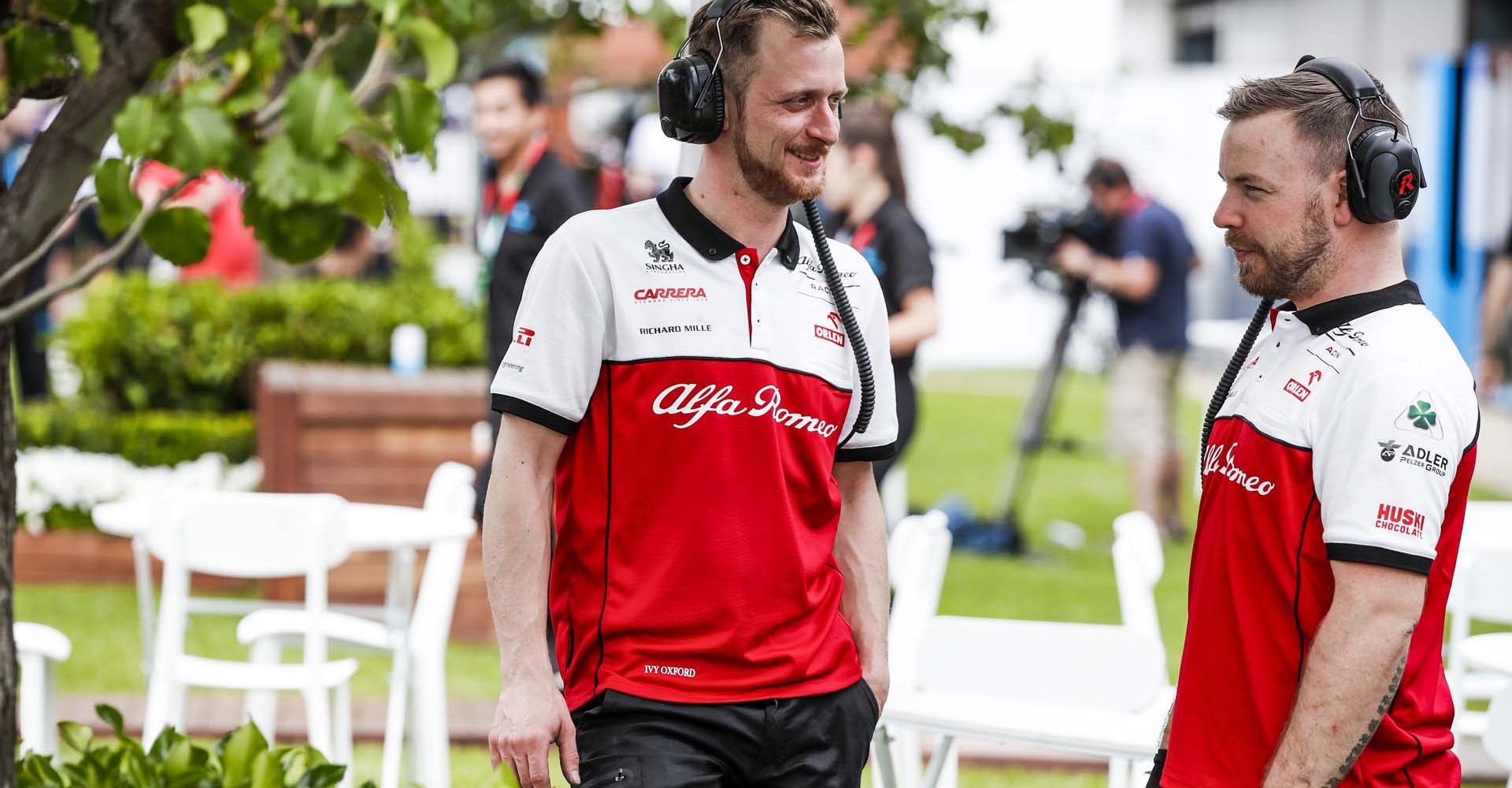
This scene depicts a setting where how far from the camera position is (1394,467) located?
198 centimetres

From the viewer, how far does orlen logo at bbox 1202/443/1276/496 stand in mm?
2094

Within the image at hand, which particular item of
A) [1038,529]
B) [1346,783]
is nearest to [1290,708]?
[1346,783]

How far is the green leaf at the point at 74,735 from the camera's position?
321cm

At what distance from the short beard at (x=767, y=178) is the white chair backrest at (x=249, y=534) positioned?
81.6 inches

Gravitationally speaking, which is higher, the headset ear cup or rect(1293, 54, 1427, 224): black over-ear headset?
the headset ear cup

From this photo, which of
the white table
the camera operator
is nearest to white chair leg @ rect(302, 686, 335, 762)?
the white table

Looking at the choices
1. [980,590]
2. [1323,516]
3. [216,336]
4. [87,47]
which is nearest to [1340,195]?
[1323,516]

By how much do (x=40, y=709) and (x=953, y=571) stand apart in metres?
5.69

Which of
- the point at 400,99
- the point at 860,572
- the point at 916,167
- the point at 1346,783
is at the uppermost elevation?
the point at 916,167

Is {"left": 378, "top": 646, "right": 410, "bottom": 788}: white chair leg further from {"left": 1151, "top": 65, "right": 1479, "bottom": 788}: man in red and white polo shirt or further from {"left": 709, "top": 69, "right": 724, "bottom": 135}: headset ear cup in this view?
{"left": 1151, "top": 65, "right": 1479, "bottom": 788}: man in red and white polo shirt

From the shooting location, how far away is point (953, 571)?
879 centimetres

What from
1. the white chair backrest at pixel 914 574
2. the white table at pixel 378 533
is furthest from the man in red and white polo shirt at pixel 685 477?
the white table at pixel 378 533

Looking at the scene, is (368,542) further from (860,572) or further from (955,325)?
(955,325)

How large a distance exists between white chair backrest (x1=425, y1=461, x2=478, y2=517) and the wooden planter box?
192cm
